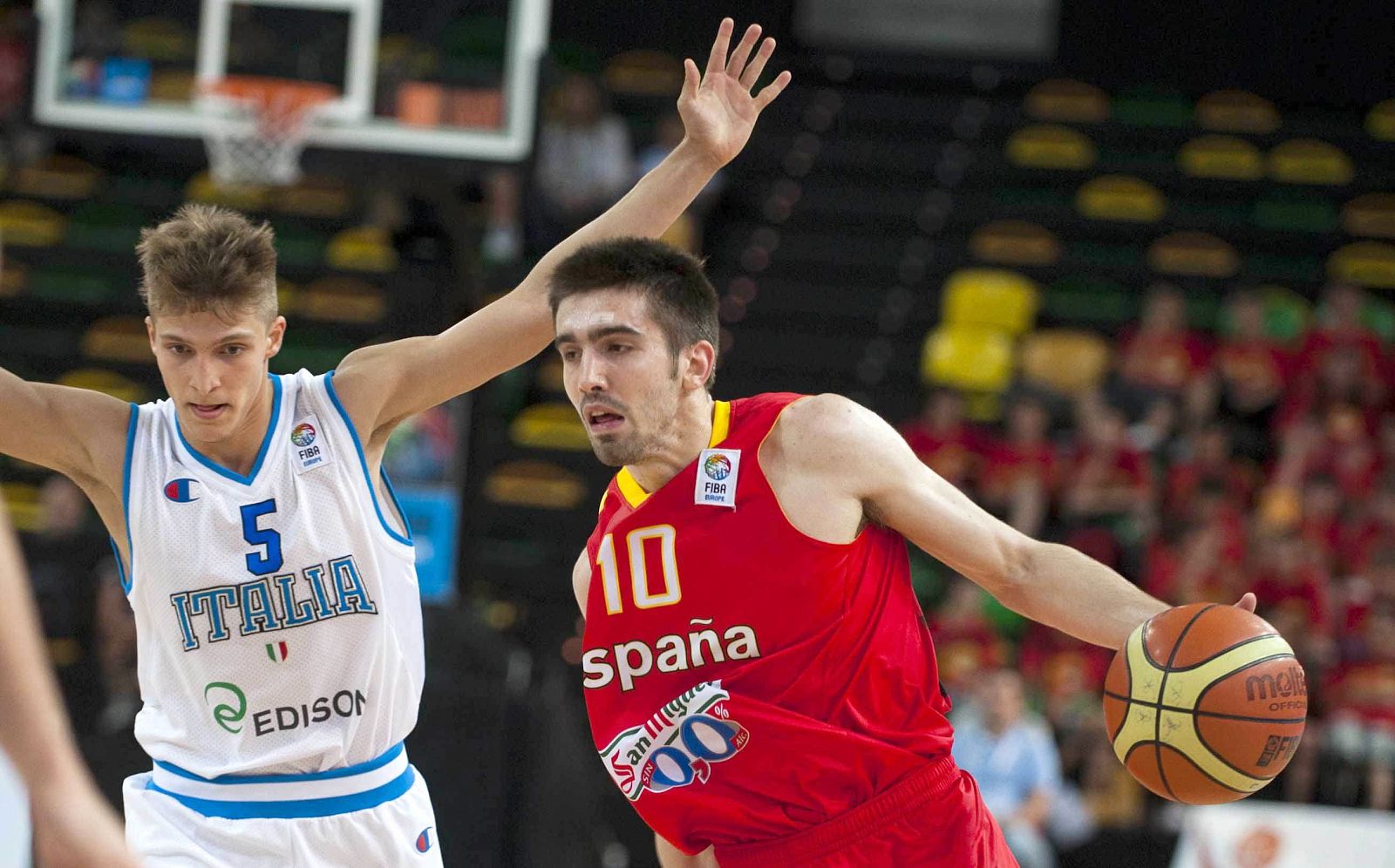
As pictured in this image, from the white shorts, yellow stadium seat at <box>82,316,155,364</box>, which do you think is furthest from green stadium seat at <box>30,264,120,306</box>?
the white shorts

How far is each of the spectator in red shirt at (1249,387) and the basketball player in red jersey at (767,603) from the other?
9.00m

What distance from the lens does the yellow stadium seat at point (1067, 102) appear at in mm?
16219

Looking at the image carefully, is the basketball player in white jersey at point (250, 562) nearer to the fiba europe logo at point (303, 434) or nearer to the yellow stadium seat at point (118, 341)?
the fiba europe logo at point (303, 434)

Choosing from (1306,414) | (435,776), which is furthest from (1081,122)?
(435,776)

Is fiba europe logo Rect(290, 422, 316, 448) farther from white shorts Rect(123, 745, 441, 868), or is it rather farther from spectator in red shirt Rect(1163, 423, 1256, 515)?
spectator in red shirt Rect(1163, 423, 1256, 515)

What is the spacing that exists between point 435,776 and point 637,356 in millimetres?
4797

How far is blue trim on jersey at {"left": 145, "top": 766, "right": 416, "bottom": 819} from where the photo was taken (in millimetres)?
4070

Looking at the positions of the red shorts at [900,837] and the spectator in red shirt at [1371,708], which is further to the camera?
the spectator in red shirt at [1371,708]

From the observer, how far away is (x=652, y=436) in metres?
4.10

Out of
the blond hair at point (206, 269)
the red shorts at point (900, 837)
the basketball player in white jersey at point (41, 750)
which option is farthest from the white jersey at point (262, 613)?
the basketball player in white jersey at point (41, 750)

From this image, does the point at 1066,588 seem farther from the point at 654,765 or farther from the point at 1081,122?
the point at 1081,122

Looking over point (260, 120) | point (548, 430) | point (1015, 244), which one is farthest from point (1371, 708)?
point (260, 120)

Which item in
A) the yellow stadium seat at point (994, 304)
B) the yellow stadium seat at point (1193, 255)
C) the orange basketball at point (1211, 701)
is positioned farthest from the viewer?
the yellow stadium seat at point (1193, 255)

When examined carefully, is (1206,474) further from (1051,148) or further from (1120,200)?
(1051,148)
